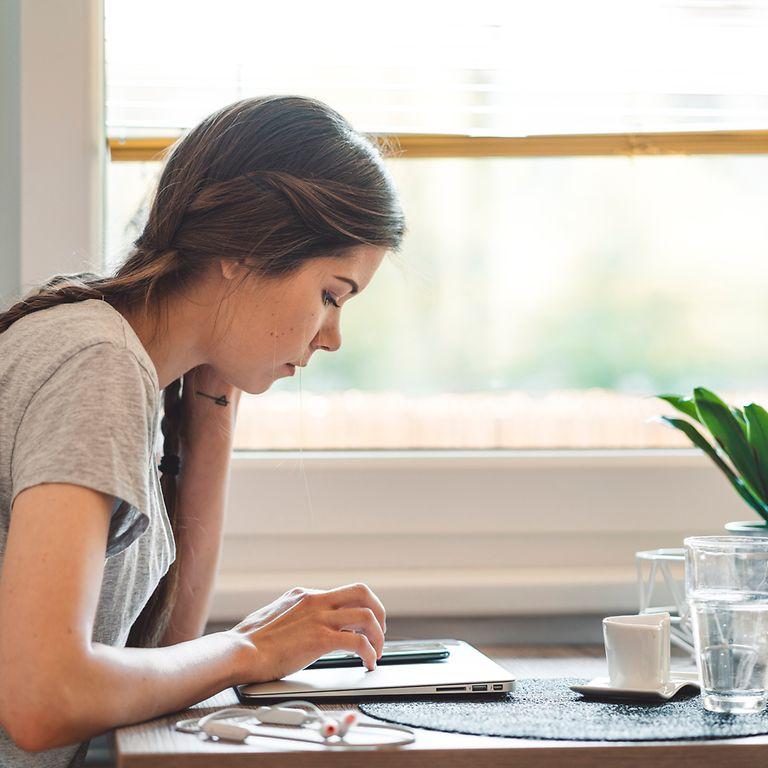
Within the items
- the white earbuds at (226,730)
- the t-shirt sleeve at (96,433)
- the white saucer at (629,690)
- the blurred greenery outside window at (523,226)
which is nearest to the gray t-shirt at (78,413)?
the t-shirt sleeve at (96,433)

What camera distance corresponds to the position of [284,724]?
0.80 m

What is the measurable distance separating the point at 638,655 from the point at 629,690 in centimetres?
4

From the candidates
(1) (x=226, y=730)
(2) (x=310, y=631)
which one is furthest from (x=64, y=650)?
(2) (x=310, y=631)

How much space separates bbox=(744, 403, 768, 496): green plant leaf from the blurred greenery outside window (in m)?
0.36

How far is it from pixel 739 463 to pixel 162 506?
24.7 inches

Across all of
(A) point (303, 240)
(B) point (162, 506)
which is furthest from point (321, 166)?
(B) point (162, 506)

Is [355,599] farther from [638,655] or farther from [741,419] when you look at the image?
[741,419]

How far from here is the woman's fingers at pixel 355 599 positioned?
101 centimetres

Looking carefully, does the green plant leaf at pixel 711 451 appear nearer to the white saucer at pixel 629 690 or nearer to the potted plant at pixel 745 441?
the potted plant at pixel 745 441

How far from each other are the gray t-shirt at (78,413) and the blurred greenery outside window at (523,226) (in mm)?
554

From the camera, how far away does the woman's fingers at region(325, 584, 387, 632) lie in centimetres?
101

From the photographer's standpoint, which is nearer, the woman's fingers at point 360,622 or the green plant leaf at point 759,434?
the woman's fingers at point 360,622

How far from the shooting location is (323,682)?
0.96 meters

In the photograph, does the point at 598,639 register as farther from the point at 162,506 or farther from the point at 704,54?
the point at 704,54
